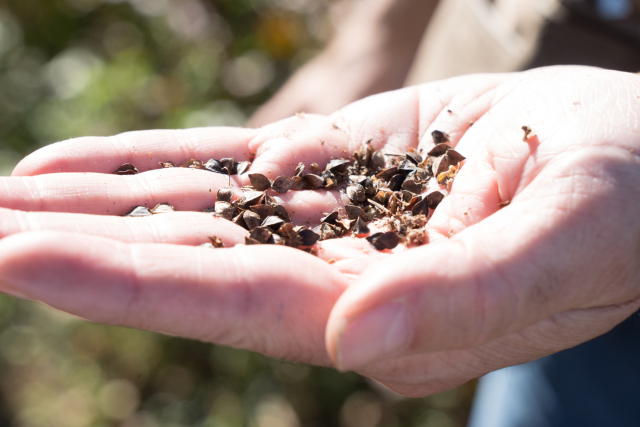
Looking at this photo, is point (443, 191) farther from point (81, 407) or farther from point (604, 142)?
point (81, 407)

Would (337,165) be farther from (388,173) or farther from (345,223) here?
(345,223)

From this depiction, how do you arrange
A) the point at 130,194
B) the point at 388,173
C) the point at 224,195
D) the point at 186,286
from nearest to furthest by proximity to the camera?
the point at 186,286, the point at 130,194, the point at 224,195, the point at 388,173

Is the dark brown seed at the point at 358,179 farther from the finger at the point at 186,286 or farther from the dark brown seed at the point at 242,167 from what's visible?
the finger at the point at 186,286

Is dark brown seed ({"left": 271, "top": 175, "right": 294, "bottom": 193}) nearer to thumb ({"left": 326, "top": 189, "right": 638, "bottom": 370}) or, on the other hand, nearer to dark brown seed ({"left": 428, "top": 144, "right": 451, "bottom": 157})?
dark brown seed ({"left": 428, "top": 144, "right": 451, "bottom": 157})

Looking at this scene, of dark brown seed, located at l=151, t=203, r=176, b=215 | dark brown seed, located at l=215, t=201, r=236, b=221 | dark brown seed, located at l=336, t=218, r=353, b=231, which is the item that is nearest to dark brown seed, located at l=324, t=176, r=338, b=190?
dark brown seed, located at l=336, t=218, r=353, b=231

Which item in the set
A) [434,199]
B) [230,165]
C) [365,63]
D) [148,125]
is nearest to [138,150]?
[230,165]

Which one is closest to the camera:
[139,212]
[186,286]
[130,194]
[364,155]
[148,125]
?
[186,286]
